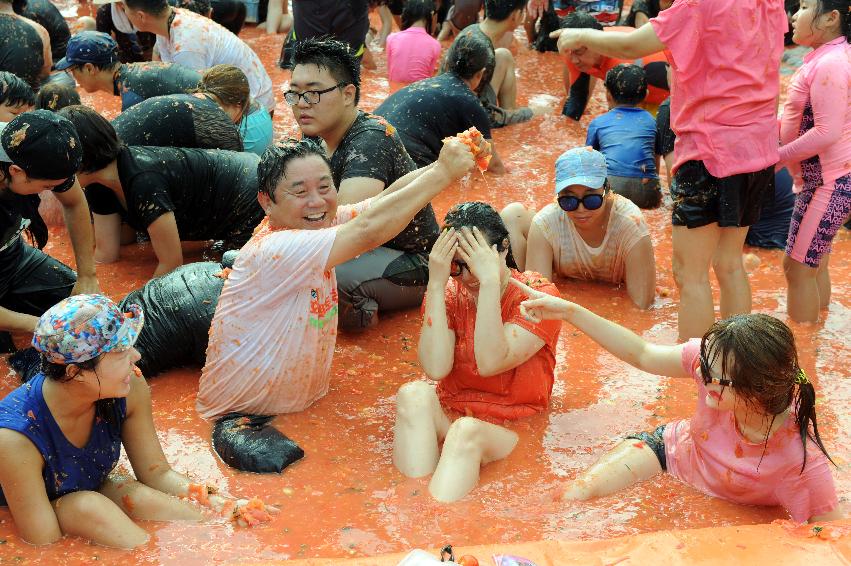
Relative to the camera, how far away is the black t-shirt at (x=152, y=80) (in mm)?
6293

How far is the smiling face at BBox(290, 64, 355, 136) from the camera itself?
4.62m

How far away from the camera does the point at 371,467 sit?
3.68 m

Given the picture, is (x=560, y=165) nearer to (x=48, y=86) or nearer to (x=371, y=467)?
(x=371, y=467)

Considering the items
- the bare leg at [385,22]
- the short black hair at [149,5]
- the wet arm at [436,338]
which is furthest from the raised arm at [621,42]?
the bare leg at [385,22]

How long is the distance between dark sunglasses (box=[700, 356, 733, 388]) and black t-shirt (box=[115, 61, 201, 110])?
4.30m

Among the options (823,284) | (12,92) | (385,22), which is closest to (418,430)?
(823,284)

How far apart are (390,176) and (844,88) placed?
2.18 metres

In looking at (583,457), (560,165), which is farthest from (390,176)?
(583,457)

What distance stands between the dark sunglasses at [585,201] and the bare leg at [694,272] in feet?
1.84

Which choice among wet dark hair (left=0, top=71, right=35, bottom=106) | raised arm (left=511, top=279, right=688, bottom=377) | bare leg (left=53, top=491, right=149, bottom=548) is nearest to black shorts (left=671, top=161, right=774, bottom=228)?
raised arm (left=511, top=279, right=688, bottom=377)

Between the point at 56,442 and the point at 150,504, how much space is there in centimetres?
40

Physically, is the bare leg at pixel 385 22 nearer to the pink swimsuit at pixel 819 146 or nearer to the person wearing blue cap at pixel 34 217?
the person wearing blue cap at pixel 34 217

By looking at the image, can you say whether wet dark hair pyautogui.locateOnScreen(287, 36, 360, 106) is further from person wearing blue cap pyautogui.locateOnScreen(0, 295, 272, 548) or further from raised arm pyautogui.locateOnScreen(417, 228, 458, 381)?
person wearing blue cap pyautogui.locateOnScreen(0, 295, 272, 548)

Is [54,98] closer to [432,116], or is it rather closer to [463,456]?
[432,116]
